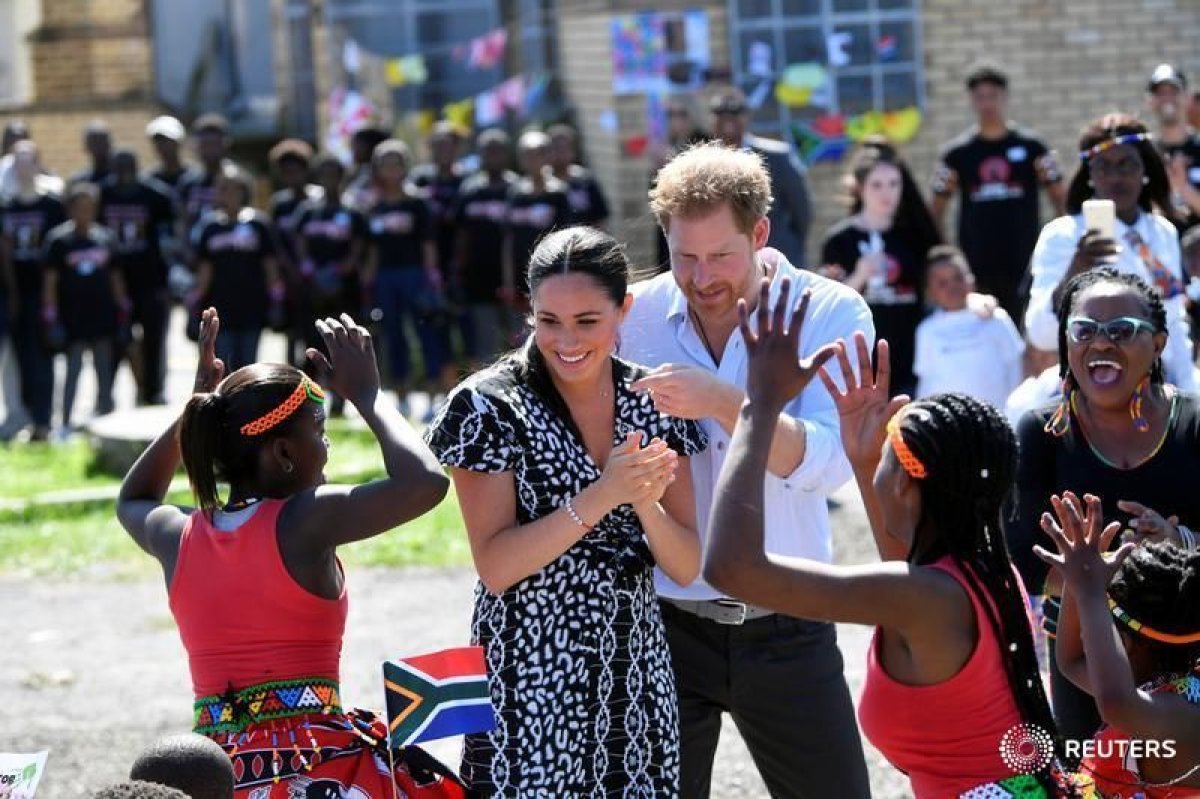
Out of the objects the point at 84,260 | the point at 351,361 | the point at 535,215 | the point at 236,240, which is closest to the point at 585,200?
the point at 535,215

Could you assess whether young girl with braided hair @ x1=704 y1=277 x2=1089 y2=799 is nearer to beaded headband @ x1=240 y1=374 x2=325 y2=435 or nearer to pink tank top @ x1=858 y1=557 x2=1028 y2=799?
pink tank top @ x1=858 y1=557 x2=1028 y2=799

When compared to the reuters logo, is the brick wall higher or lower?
higher

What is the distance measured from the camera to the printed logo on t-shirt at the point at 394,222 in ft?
45.5

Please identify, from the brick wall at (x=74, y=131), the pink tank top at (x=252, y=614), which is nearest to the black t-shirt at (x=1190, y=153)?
the pink tank top at (x=252, y=614)

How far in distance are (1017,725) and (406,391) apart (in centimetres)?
1063

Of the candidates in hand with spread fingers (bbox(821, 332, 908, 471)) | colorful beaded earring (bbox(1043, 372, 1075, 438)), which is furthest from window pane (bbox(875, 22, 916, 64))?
hand with spread fingers (bbox(821, 332, 908, 471))

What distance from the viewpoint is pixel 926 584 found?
3.58 meters

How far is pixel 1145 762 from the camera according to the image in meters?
3.96

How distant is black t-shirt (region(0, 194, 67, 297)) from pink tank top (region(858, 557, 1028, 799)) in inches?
461

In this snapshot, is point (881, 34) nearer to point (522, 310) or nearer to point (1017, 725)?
point (522, 310)

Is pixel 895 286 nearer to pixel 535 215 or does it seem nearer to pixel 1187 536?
pixel 535 215

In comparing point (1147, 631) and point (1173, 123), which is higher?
point (1173, 123)

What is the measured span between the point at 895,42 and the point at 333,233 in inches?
181

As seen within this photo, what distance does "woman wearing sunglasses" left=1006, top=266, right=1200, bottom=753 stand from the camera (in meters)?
4.57
